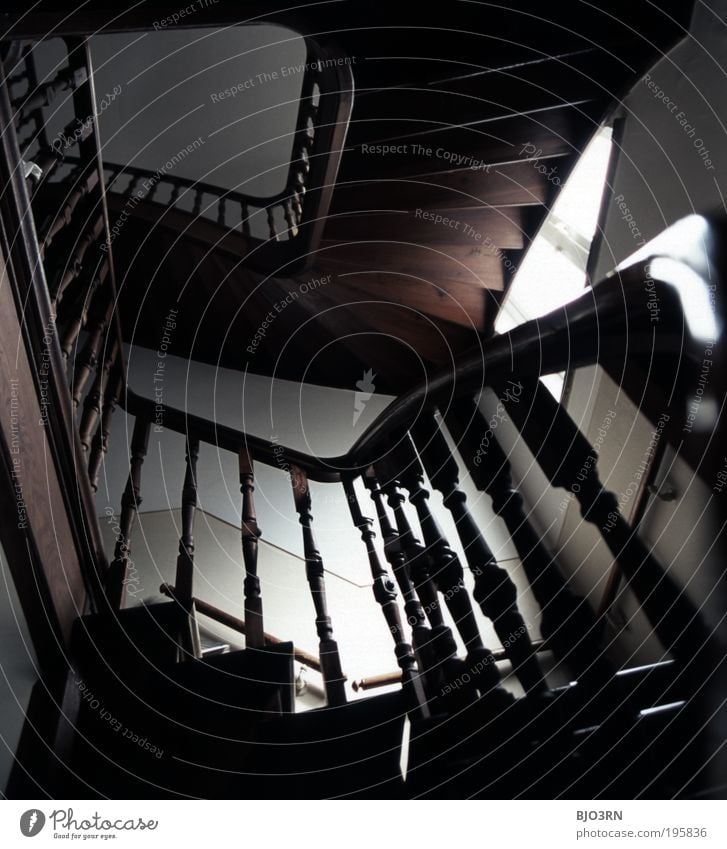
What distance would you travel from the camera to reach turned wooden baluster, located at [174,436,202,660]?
886 millimetres

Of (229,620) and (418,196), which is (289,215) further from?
(229,620)

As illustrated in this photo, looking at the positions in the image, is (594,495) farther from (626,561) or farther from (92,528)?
(92,528)

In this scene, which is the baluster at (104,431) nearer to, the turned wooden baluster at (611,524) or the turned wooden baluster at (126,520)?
the turned wooden baluster at (126,520)

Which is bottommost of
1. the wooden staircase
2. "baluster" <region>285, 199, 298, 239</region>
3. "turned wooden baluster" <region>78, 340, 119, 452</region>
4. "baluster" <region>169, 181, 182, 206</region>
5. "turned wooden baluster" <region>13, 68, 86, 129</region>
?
the wooden staircase

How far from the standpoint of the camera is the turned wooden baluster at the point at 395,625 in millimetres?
737

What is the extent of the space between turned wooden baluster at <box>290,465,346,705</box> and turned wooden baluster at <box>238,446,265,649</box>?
0.26 ft

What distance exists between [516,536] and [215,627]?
1.33m

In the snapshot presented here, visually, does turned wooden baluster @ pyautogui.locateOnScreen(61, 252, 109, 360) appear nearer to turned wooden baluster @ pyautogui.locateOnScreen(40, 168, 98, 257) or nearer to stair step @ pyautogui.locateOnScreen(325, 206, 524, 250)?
turned wooden baluster @ pyautogui.locateOnScreen(40, 168, 98, 257)

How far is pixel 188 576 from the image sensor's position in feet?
3.22

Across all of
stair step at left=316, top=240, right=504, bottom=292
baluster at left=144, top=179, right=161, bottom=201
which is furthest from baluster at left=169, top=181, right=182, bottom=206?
stair step at left=316, top=240, right=504, bottom=292

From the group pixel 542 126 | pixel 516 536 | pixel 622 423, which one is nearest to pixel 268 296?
pixel 542 126

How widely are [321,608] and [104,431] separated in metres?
0.56

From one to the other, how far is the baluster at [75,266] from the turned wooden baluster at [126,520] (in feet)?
0.92
